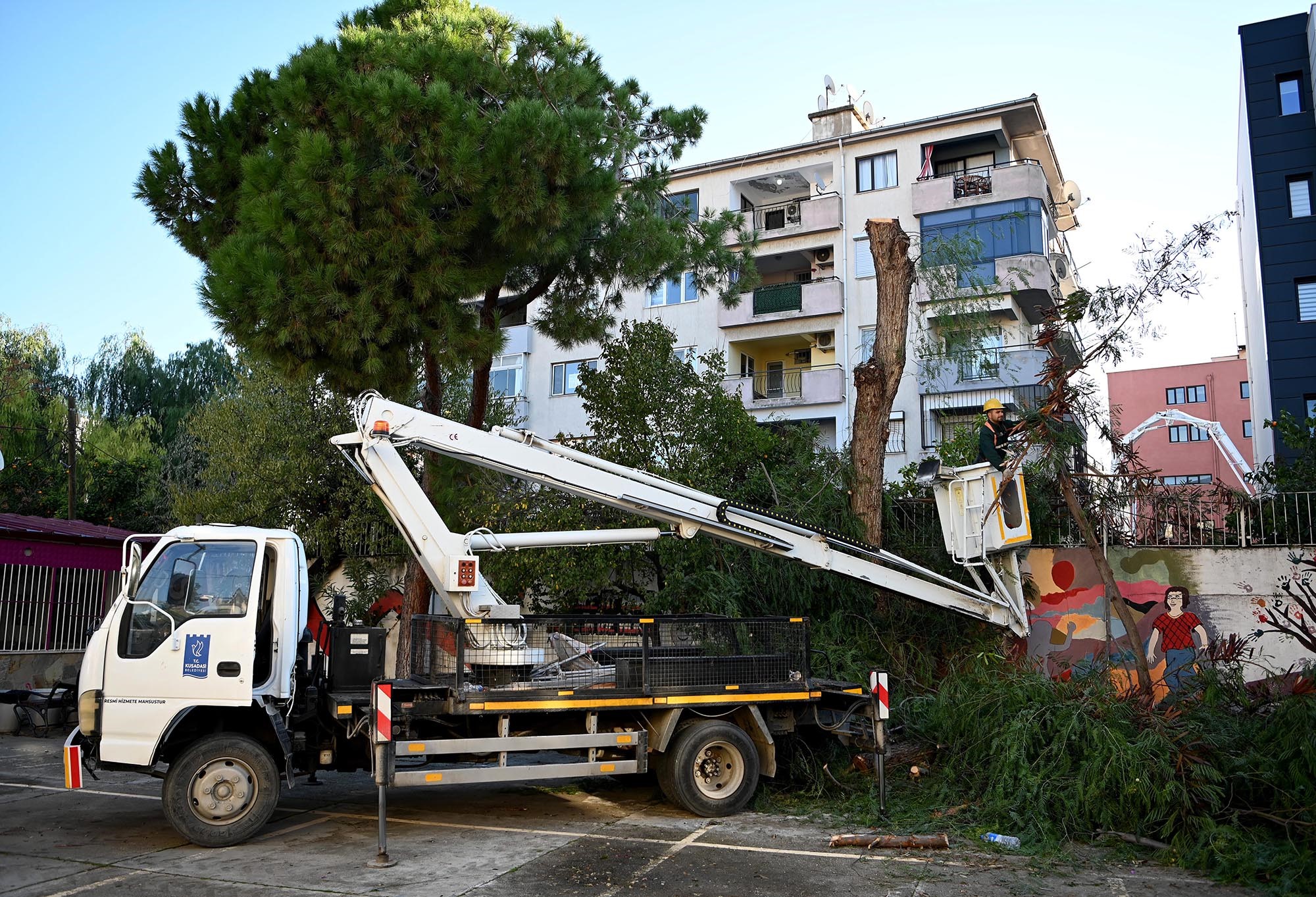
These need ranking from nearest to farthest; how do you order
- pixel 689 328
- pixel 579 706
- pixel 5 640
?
pixel 579 706
pixel 5 640
pixel 689 328

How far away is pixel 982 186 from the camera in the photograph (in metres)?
28.8

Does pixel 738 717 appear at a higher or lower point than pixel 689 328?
lower

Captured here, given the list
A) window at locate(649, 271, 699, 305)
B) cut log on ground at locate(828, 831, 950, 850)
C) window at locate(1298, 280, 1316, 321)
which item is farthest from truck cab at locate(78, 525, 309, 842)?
window at locate(649, 271, 699, 305)

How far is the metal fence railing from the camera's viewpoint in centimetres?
1596

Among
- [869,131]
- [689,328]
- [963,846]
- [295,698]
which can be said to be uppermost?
[869,131]

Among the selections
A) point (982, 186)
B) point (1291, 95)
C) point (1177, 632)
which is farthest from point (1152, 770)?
point (1291, 95)

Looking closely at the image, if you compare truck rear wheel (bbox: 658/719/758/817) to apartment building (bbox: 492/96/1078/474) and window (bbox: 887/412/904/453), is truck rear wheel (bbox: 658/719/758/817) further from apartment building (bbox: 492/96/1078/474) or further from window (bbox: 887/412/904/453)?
window (bbox: 887/412/904/453)

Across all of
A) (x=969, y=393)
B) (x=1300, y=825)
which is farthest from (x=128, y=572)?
(x=969, y=393)

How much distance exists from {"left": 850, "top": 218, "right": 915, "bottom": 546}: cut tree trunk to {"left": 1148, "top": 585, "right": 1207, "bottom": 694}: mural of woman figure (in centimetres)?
372

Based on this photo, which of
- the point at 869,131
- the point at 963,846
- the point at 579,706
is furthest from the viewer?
the point at 869,131

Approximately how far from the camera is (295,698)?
8.90 m

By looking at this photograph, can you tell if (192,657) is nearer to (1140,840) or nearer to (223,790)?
(223,790)

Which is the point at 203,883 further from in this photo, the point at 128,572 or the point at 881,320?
the point at 881,320

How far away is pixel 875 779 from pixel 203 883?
6256mm
